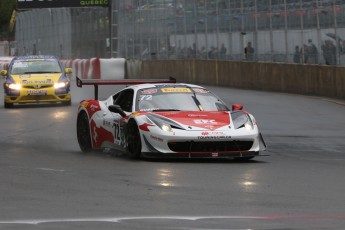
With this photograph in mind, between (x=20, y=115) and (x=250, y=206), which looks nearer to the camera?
(x=250, y=206)

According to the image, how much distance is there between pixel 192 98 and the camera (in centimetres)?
1419

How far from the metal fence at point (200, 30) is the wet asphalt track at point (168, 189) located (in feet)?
54.8

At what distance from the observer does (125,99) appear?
1449 centimetres

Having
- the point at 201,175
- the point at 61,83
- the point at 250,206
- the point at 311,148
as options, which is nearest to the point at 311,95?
the point at 61,83

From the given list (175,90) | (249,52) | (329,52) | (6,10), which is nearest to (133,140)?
(175,90)

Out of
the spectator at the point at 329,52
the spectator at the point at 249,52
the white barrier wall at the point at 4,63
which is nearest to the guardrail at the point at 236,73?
the spectator at the point at 329,52

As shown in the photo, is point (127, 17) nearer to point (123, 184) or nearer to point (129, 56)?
point (129, 56)

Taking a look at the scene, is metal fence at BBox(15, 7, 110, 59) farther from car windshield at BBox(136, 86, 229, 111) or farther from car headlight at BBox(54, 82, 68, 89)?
car windshield at BBox(136, 86, 229, 111)

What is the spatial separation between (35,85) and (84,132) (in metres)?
12.7

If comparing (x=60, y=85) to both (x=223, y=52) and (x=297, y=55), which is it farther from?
(x=223, y=52)

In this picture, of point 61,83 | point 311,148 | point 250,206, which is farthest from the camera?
point 61,83

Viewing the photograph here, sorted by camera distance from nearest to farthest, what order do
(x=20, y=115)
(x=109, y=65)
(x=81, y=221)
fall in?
1. (x=81, y=221)
2. (x=20, y=115)
3. (x=109, y=65)

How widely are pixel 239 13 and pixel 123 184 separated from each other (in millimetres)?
32852

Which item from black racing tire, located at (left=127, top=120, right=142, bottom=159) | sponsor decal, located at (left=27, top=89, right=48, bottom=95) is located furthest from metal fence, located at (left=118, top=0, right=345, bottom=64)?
black racing tire, located at (left=127, top=120, right=142, bottom=159)
